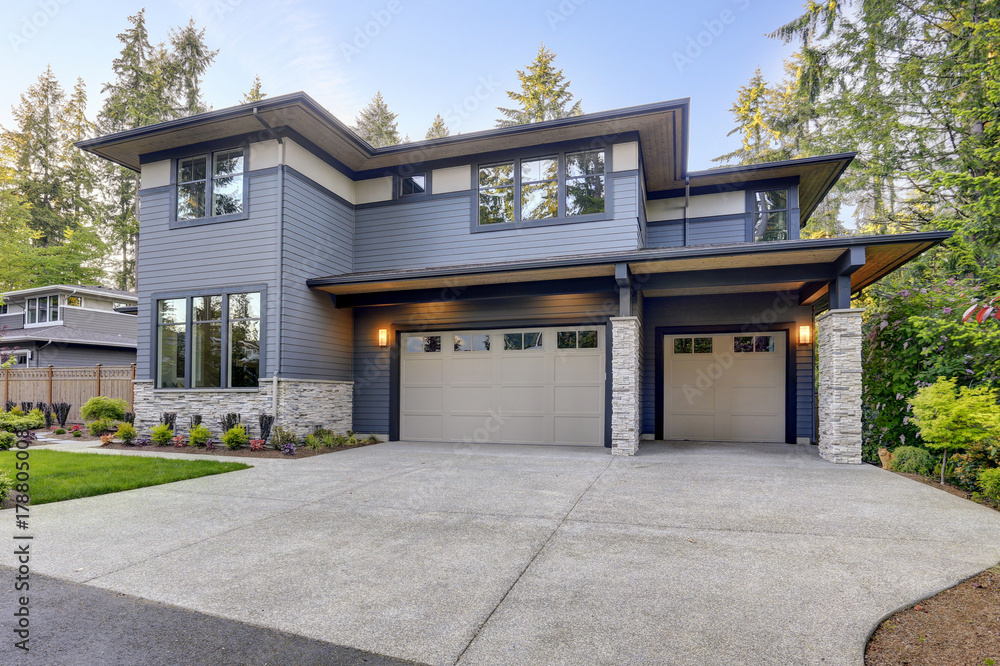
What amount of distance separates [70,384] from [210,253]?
21.0 feet

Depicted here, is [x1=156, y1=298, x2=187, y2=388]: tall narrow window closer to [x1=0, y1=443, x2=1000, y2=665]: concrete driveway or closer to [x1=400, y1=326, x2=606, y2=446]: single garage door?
[x1=400, y1=326, x2=606, y2=446]: single garage door

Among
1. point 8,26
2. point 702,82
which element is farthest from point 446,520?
point 702,82

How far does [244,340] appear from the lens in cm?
925

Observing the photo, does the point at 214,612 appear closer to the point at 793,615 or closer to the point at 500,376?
the point at 793,615

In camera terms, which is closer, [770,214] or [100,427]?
[100,427]

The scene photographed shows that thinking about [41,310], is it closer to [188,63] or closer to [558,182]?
[188,63]

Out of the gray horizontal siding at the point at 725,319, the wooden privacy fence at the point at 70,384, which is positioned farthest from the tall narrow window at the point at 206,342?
the gray horizontal siding at the point at 725,319

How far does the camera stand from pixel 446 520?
4.41 m

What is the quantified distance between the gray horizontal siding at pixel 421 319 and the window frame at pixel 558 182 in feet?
4.38

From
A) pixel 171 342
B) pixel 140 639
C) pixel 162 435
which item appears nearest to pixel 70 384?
pixel 171 342

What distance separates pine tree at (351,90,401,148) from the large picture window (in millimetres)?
17354

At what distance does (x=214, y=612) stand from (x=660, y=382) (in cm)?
894

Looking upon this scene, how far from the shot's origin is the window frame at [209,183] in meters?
9.30

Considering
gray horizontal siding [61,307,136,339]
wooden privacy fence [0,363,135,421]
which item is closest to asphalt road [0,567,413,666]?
wooden privacy fence [0,363,135,421]
